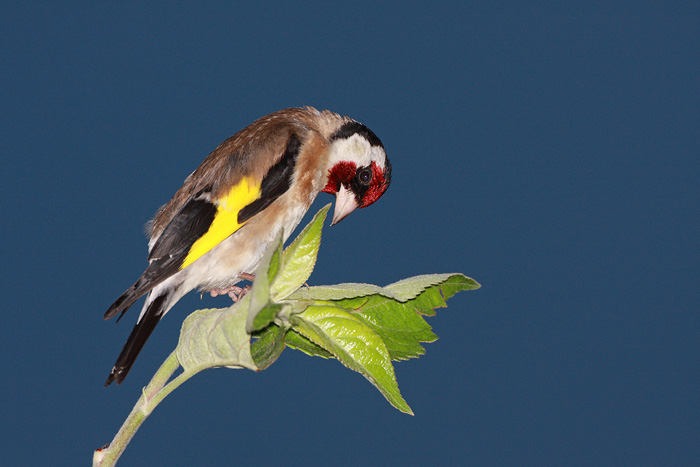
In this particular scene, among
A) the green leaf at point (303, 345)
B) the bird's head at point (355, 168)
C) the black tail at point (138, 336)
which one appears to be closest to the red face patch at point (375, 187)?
the bird's head at point (355, 168)

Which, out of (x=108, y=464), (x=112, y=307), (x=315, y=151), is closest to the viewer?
(x=108, y=464)

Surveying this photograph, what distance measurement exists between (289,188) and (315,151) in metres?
0.17

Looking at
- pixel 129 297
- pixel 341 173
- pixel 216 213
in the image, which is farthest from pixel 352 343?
pixel 341 173

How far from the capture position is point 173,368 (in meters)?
1.17

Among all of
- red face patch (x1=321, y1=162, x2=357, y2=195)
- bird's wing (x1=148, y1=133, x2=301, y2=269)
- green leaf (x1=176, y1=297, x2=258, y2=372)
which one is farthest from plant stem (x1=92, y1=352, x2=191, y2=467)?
red face patch (x1=321, y1=162, x2=357, y2=195)

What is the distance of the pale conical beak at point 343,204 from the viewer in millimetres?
2059

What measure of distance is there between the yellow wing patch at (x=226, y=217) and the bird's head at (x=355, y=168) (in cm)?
35

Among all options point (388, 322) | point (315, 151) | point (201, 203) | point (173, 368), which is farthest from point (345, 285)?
point (315, 151)

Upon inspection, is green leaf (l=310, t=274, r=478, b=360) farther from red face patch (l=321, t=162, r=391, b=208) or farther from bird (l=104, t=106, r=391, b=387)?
red face patch (l=321, t=162, r=391, b=208)

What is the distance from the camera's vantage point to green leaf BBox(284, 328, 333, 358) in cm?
125

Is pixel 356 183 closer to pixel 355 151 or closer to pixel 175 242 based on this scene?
pixel 355 151

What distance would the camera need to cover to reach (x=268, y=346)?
1.15 meters

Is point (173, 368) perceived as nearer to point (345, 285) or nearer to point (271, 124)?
point (345, 285)

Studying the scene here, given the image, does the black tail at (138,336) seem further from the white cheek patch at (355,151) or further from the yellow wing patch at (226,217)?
the white cheek patch at (355,151)
